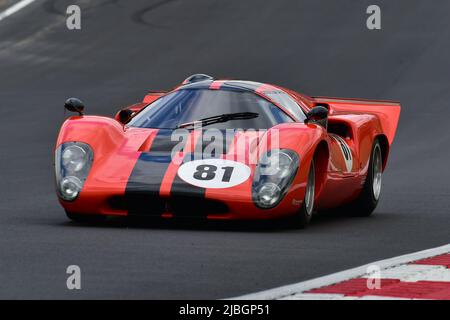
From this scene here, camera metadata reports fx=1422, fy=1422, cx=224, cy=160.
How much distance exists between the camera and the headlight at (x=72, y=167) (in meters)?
9.59

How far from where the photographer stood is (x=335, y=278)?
7.11m

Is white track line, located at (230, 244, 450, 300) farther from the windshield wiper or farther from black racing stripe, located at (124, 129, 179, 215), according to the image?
the windshield wiper

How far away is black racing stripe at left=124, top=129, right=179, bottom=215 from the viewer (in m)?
9.41

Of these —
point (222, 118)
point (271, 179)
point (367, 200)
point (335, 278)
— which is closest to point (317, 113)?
point (222, 118)

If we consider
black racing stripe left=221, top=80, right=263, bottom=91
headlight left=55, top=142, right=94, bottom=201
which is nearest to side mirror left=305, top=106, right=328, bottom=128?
black racing stripe left=221, top=80, right=263, bottom=91

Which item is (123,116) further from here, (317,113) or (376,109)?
(376,109)

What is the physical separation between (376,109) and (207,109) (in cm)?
264

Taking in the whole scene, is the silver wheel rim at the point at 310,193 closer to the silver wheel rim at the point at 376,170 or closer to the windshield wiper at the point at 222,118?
the windshield wiper at the point at 222,118

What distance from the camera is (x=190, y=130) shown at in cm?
1005

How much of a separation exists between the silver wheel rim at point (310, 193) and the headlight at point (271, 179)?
1.44 feet

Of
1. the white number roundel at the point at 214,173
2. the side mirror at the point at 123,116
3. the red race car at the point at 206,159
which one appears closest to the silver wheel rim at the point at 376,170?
the red race car at the point at 206,159
